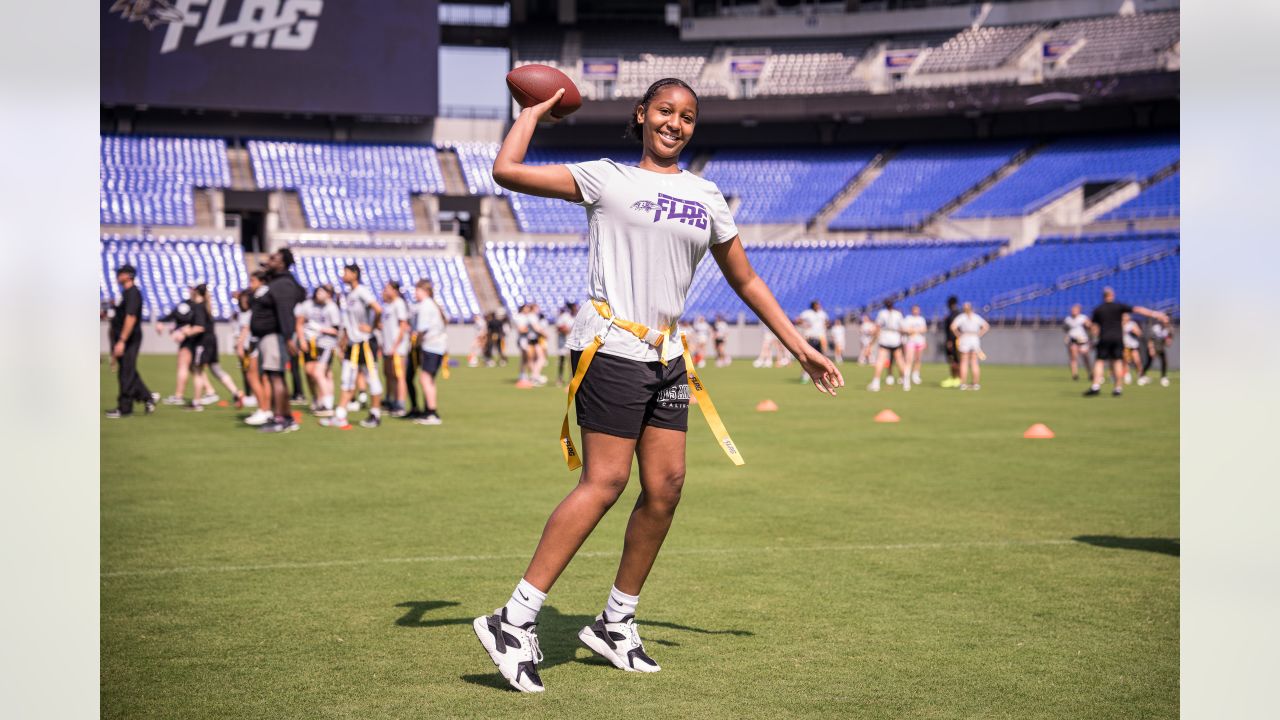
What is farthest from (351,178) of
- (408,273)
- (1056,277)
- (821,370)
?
(821,370)

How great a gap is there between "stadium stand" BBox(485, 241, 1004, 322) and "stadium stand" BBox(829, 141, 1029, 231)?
2178 mm

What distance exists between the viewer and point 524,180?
4.84 m

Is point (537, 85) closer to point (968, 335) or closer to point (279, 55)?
point (968, 335)

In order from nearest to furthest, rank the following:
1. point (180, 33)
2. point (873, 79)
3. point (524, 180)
Answer: point (524, 180), point (180, 33), point (873, 79)

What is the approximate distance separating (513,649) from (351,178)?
189ft

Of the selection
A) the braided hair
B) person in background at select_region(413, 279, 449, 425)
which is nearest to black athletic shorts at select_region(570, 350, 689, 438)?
the braided hair

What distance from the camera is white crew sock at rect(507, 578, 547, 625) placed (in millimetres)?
5031

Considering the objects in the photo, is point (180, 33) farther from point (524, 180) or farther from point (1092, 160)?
point (524, 180)

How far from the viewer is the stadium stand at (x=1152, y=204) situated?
51.1 m

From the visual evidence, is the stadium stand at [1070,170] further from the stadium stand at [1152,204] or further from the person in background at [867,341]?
the person in background at [867,341]

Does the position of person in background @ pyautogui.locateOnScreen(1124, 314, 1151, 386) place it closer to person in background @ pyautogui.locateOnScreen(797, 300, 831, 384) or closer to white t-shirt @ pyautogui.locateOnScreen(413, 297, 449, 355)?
person in background @ pyautogui.locateOnScreen(797, 300, 831, 384)
